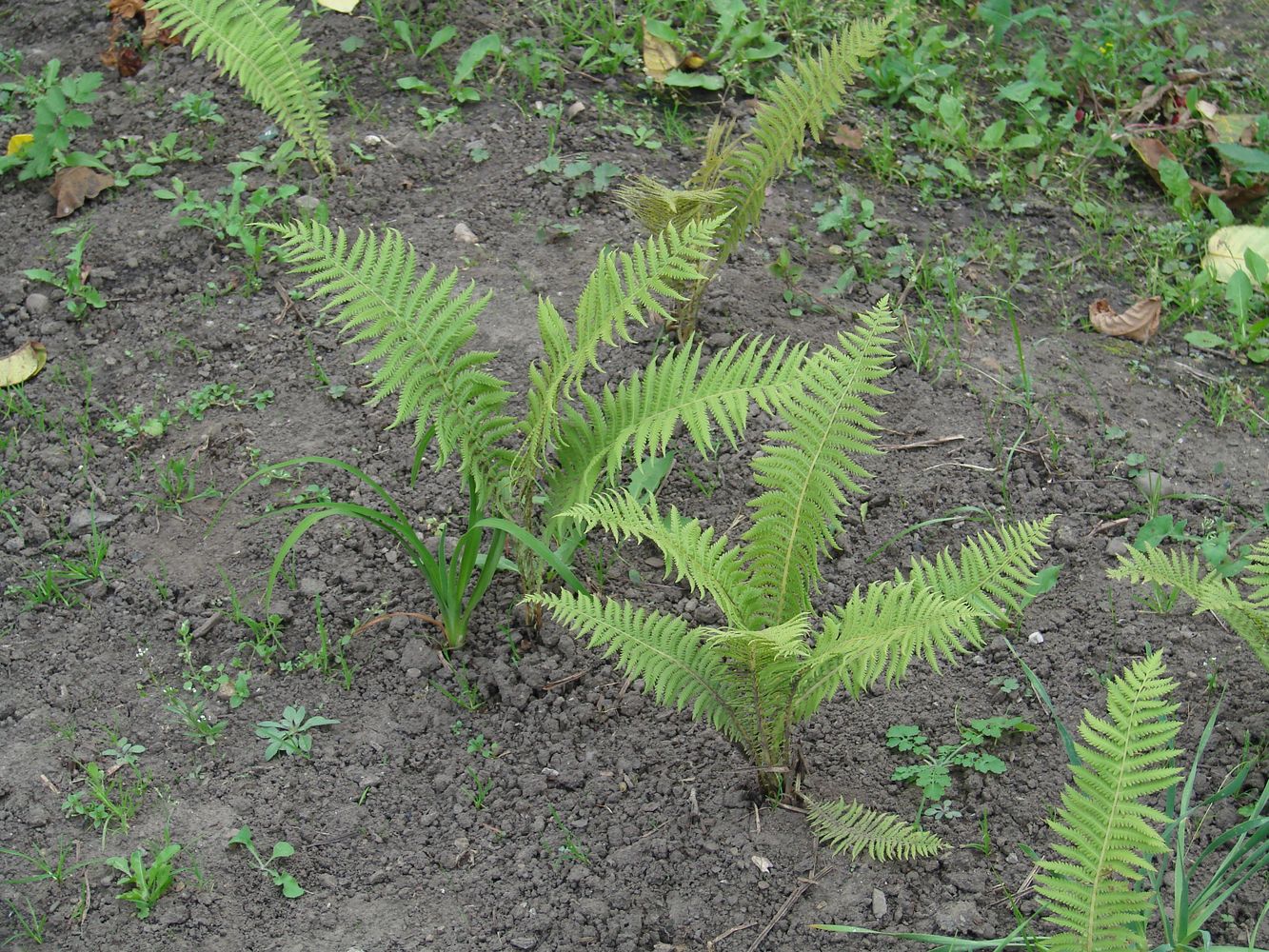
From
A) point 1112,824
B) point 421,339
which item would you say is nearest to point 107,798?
point 421,339

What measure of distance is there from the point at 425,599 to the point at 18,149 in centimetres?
237

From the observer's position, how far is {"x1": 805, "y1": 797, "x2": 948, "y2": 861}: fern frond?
2.48 metres

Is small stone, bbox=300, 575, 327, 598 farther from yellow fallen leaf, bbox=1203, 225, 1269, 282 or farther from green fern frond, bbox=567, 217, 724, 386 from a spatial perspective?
yellow fallen leaf, bbox=1203, 225, 1269, 282

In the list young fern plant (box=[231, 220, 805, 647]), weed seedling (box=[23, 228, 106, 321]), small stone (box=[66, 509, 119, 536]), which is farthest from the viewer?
weed seedling (box=[23, 228, 106, 321])

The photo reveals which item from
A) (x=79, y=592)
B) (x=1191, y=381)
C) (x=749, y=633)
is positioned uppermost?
(x=749, y=633)

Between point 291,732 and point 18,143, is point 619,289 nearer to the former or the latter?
point 291,732

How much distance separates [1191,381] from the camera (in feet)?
12.1

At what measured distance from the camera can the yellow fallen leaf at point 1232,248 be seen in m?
4.03

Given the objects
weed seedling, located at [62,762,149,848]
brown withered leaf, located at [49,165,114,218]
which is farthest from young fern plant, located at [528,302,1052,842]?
brown withered leaf, located at [49,165,114,218]

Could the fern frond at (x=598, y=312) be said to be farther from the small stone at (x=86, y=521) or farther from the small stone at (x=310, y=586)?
the small stone at (x=86, y=521)

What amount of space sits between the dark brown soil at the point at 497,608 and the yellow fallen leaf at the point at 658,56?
318 mm

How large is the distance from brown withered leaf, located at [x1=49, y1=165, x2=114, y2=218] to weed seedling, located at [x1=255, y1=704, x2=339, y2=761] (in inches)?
85.2

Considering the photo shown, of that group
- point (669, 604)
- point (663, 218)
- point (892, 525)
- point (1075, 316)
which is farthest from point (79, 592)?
point (1075, 316)

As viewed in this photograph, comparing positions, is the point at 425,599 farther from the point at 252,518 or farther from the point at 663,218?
the point at 663,218
